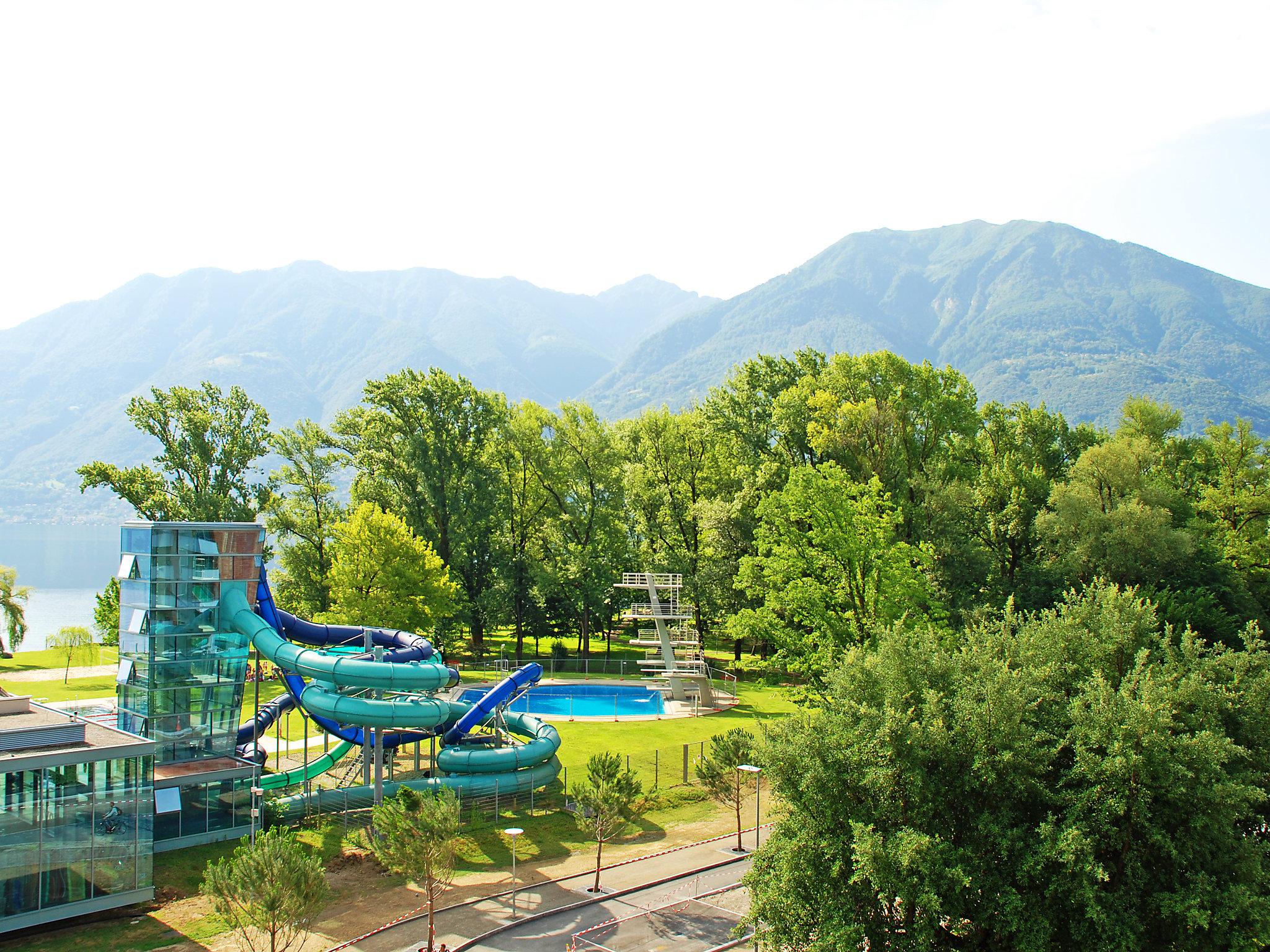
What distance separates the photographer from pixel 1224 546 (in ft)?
164

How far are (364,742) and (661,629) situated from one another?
21420 mm

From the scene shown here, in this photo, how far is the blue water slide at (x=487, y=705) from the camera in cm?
3431

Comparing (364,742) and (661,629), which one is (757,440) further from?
(364,742)

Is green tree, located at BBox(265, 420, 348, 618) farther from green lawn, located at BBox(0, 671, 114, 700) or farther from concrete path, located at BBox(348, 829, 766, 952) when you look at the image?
concrete path, located at BBox(348, 829, 766, 952)

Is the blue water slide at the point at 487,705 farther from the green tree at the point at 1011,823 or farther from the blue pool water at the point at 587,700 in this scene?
the blue pool water at the point at 587,700

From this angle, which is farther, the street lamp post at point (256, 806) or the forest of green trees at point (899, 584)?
the street lamp post at point (256, 806)

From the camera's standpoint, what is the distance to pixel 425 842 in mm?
22766

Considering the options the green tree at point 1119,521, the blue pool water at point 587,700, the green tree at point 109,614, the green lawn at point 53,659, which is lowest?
the blue pool water at point 587,700

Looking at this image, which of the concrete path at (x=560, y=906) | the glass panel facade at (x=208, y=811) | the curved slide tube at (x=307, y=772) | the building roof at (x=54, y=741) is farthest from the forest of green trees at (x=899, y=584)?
the glass panel facade at (x=208, y=811)

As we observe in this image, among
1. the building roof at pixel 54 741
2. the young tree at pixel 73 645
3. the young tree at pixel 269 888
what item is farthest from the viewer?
the young tree at pixel 73 645

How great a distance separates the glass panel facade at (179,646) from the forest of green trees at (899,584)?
16311 mm

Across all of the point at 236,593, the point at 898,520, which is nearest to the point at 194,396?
the point at 236,593

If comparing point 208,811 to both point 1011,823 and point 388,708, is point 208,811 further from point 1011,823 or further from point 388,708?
point 1011,823

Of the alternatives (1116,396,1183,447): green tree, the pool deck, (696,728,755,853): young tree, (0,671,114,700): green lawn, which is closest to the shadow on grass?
(696,728,755,853): young tree
